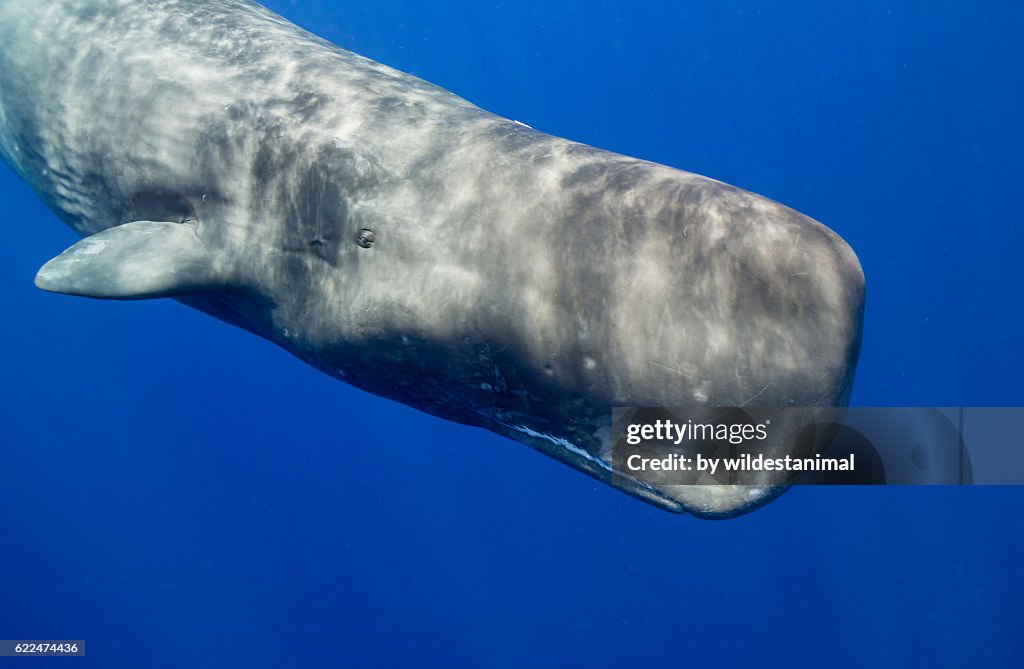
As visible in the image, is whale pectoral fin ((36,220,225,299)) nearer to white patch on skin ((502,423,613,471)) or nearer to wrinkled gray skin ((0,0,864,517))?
wrinkled gray skin ((0,0,864,517))

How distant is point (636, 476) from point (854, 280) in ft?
4.59

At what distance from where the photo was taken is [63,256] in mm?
5461

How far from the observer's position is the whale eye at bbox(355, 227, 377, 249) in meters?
4.79

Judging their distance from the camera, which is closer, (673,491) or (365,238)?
(673,491)

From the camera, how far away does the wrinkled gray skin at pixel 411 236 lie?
3607mm

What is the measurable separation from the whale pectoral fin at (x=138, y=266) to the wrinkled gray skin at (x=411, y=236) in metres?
0.02

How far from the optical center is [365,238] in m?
4.82

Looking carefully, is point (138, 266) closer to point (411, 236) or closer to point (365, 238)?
point (365, 238)

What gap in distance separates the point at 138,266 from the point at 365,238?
1596 millimetres

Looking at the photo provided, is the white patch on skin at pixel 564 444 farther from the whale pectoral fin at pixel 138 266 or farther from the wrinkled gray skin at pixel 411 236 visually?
the whale pectoral fin at pixel 138 266
